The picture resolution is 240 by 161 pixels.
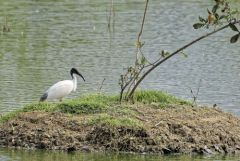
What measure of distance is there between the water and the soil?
1.21ft

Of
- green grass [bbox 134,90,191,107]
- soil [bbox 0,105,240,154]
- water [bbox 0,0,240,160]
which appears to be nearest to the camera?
soil [bbox 0,105,240,154]

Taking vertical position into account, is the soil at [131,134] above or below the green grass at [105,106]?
below

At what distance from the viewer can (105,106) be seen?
596 inches

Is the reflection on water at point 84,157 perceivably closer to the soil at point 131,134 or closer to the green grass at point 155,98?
the soil at point 131,134

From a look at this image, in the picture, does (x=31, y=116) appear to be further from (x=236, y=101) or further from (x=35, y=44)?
(x=35, y=44)

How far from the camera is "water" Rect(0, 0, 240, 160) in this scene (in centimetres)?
2045

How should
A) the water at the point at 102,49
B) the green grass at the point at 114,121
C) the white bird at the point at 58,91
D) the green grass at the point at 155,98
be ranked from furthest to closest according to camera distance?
1. the water at the point at 102,49
2. the white bird at the point at 58,91
3. the green grass at the point at 155,98
4. the green grass at the point at 114,121

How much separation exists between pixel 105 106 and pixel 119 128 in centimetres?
105

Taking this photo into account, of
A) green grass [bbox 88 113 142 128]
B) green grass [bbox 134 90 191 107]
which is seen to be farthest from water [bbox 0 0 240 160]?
A: green grass [bbox 134 90 191 107]

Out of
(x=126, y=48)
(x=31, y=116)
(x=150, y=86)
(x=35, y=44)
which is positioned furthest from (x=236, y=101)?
(x=35, y=44)

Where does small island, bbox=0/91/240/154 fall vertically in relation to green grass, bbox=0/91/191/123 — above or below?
below

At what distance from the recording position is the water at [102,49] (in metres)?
20.5

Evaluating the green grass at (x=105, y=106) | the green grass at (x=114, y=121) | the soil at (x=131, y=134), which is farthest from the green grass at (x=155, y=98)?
the green grass at (x=114, y=121)

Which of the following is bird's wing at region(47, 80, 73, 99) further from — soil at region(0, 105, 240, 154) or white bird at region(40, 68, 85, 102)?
soil at region(0, 105, 240, 154)
